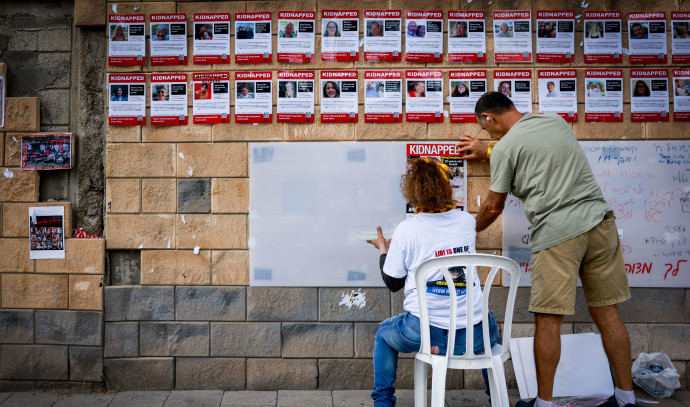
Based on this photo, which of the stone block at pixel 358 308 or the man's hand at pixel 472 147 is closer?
the man's hand at pixel 472 147

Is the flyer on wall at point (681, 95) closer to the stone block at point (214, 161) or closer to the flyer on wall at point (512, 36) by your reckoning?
the flyer on wall at point (512, 36)

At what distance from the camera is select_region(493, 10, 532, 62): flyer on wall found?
12.9 feet

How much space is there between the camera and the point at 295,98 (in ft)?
13.0

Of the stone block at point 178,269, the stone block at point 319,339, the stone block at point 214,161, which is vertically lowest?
the stone block at point 319,339

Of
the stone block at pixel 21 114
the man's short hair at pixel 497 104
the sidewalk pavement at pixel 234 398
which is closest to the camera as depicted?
the man's short hair at pixel 497 104

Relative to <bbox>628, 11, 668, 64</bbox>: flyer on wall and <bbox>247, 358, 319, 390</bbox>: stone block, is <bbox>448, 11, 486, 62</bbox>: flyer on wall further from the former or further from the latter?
<bbox>247, 358, 319, 390</bbox>: stone block

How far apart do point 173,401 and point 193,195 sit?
4.70ft

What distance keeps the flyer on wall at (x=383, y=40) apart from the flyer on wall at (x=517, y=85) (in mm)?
750

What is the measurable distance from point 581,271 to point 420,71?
1746 millimetres

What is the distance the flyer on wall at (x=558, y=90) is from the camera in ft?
12.9

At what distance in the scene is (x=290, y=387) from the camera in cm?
393

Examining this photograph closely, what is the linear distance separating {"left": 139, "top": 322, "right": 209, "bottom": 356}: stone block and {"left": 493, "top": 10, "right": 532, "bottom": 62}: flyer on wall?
2908 millimetres

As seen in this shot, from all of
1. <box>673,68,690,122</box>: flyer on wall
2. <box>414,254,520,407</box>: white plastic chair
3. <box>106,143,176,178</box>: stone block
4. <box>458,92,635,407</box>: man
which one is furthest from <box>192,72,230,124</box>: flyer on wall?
<box>673,68,690,122</box>: flyer on wall

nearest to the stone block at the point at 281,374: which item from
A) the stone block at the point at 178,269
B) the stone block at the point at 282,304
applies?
the stone block at the point at 282,304
